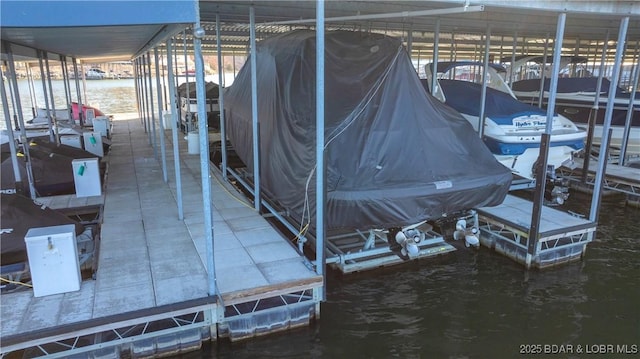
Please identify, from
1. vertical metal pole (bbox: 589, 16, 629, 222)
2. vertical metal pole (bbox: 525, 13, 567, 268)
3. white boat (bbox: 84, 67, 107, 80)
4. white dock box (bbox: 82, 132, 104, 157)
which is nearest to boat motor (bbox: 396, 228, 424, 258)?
vertical metal pole (bbox: 525, 13, 567, 268)

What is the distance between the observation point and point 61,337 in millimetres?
3467

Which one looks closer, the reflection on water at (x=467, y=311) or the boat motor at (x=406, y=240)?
the reflection on water at (x=467, y=311)

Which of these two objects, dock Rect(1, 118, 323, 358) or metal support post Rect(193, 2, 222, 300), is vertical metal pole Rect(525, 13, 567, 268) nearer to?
dock Rect(1, 118, 323, 358)

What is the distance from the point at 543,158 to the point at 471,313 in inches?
80.8

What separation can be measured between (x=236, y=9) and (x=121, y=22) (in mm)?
3339

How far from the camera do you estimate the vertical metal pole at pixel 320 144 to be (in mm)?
3779

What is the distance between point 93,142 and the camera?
927 centimetres

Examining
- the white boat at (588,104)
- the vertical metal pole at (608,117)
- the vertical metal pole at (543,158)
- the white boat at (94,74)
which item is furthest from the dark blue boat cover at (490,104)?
the white boat at (94,74)

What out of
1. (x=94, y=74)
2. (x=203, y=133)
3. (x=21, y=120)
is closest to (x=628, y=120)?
(x=203, y=133)

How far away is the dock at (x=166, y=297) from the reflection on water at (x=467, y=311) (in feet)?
0.88

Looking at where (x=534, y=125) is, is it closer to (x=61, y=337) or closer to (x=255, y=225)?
(x=255, y=225)

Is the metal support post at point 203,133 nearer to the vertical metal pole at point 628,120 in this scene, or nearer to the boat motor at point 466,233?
the boat motor at point 466,233

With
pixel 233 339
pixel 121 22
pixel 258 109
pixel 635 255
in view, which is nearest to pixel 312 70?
pixel 258 109

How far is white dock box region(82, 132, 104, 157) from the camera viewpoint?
920cm
